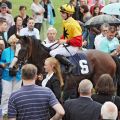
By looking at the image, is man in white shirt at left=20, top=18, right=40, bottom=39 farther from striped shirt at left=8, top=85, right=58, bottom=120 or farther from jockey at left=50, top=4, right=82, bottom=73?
striped shirt at left=8, top=85, right=58, bottom=120

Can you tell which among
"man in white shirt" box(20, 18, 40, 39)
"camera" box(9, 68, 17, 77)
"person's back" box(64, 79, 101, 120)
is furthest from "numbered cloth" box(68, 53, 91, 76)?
"man in white shirt" box(20, 18, 40, 39)

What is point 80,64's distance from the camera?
1024 cm

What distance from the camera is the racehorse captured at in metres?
9.94

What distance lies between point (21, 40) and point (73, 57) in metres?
1.21

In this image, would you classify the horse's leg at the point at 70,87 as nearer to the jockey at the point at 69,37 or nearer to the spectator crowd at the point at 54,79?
the spectator crowd at the point at 54,79

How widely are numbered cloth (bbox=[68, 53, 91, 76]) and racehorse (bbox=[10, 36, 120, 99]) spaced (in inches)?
3.8

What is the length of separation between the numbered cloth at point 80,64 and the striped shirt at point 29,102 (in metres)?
3.77

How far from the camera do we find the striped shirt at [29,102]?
6434 millimetres

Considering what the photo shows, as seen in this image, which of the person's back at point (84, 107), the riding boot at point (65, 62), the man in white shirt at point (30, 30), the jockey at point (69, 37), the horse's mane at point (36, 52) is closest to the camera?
the person's back at point (84, 107)

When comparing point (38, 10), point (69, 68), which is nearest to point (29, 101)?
point (69, 68)

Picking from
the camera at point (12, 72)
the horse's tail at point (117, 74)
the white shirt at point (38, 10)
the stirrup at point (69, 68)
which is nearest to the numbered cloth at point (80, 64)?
the stirrup at point (69, 68)

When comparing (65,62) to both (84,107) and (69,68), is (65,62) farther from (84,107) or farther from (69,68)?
(84,107)

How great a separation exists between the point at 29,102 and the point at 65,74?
367 centimetres

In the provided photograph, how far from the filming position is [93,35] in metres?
15.7
